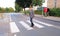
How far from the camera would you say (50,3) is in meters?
44.0

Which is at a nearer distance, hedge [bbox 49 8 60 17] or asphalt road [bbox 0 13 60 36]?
asphalt road [bbox 0 13 60 36]

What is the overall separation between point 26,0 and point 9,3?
154 ft

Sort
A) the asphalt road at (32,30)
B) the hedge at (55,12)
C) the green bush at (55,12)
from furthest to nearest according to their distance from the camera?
the green bush at (55,12) < the hedge at (55,12) < the asphalt road at (32,30)

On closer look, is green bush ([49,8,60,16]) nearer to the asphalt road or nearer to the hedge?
the hedge

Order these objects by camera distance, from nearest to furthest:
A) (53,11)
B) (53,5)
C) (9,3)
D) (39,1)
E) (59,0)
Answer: (53,11), (59,0), (53,5), (39,1), (9,3)

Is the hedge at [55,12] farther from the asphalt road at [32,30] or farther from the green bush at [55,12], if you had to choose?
the asphalt road at [32,30]

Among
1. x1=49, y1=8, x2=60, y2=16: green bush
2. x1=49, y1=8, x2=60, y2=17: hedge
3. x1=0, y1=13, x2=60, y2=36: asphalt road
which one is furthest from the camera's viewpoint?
x1=49, y1=8, x2=60, y2=16: green bush

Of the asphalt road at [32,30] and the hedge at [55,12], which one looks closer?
the asphalt road at [32,30]

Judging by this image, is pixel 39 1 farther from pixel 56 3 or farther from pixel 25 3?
pixel 56 3

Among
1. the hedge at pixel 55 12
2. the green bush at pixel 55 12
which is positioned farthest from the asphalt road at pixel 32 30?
the green bush at pixel 55 12

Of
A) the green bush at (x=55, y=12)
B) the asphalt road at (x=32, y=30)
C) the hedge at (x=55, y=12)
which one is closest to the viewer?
the asphalt road at (x=32, y=30)

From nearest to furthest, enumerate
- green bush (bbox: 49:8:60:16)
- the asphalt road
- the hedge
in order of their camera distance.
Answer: the asphalt road < the hedge < green bush (bbox: 49:8:60:16)

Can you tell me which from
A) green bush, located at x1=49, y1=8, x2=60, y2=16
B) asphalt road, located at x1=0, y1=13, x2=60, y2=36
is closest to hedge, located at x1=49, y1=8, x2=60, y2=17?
green bush, located at x1=49, y1=8, x2=60, y2=16

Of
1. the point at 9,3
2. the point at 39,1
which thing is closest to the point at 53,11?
the point at 39,1
